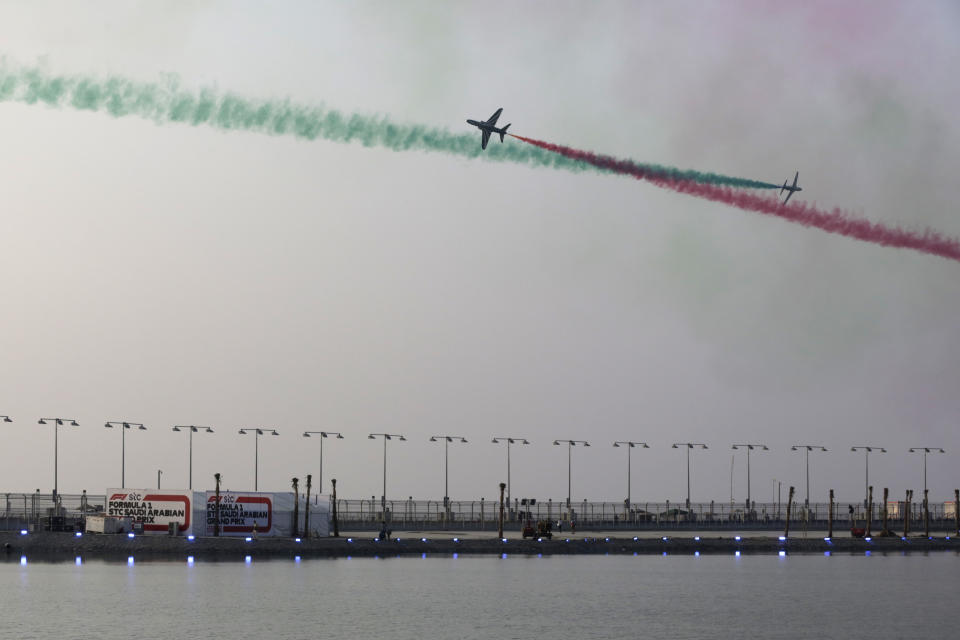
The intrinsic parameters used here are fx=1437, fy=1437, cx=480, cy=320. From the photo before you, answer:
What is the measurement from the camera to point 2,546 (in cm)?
14000

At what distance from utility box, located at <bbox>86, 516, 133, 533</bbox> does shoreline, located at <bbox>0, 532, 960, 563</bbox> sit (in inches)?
42.8

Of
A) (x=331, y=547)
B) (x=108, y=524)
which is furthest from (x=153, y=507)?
(x=331, y=547)

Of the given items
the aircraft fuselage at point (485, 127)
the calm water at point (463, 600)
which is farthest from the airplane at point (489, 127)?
the calm water at point (463, 600)

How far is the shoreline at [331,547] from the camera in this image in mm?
139500

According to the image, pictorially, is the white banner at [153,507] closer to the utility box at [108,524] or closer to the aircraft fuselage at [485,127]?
the utility box at [108,524]

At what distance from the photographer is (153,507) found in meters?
141

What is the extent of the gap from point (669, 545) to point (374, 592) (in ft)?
160

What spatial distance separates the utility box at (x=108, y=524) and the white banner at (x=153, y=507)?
61cm

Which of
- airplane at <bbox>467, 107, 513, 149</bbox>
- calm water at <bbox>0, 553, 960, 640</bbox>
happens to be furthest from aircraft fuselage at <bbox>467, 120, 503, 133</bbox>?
calm water at <bbox>0, 553, 960, 640</bbox>

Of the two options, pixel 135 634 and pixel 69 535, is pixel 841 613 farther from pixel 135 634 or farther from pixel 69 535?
pixel 69 535

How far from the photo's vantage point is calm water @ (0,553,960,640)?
9969cm

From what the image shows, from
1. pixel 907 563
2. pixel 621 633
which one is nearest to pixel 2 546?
pixel 621 633

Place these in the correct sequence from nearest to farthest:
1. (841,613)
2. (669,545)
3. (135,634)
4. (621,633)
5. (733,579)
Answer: (135,634) → (621,633) → (841,613) → (733,579) → (669,545)

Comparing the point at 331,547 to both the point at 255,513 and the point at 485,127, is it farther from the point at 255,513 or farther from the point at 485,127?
the point at 485,127
